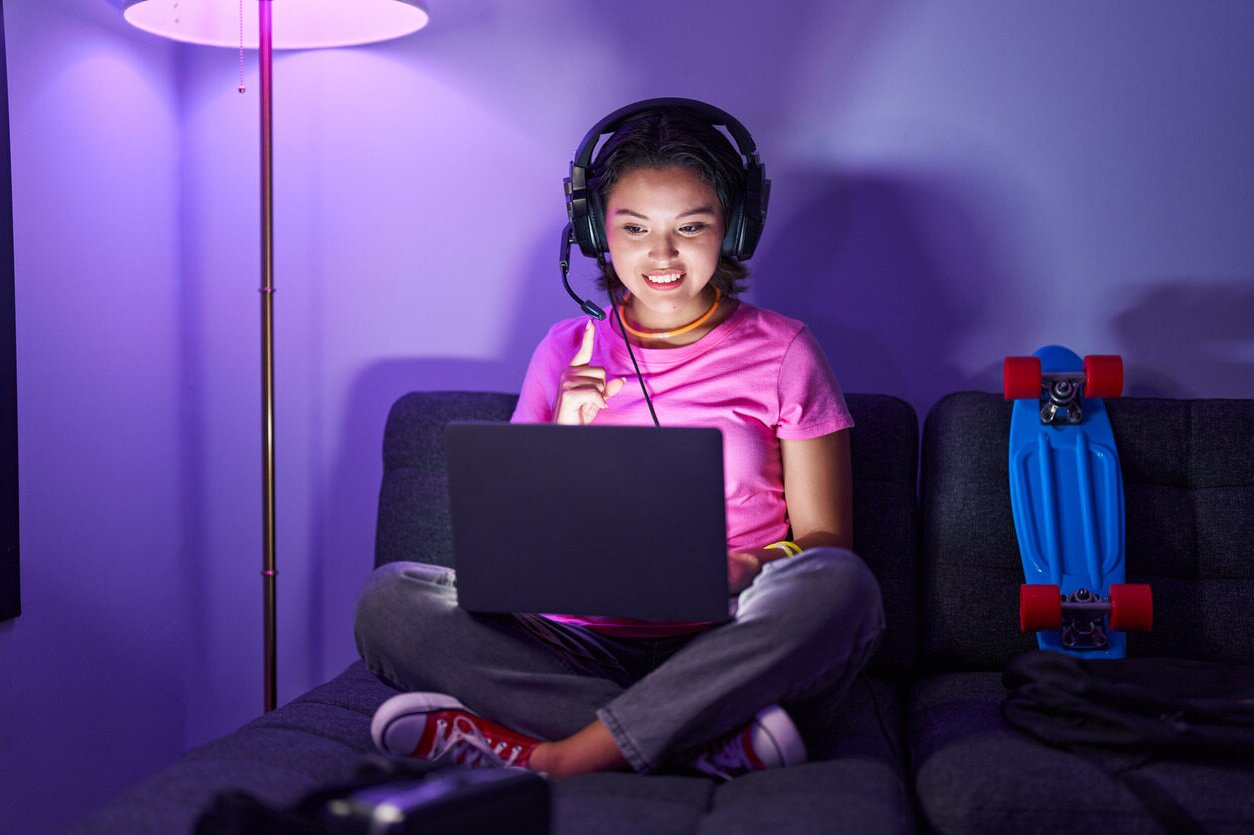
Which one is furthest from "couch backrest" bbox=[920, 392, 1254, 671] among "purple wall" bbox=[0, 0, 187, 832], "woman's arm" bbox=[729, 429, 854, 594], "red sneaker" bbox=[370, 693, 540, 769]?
"purple wall" bbox=[0, 0, 187, 832]

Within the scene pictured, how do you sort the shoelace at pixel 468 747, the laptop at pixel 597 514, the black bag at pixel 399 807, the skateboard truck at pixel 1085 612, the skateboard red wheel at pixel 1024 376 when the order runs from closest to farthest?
the black bag at pixel 399 807
the laptop at pixel 597 514
the shoelace at pixel 468 747
the skateboard truck at pixel 1085 612
the skateboard red wheel at pixel 1024 376

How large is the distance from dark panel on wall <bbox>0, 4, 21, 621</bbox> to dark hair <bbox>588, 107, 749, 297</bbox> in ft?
3.03

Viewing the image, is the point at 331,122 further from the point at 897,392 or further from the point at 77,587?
the point at 897,392

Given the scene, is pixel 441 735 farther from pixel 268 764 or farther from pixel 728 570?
pixel 728 570

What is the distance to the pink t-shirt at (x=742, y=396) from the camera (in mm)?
1726

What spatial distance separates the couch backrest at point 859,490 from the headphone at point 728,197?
34cm

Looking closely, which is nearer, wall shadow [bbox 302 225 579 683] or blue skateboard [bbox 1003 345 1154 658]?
blue skateboard [bbox 1003 345 1154 658]

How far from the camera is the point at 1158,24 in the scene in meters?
1.97

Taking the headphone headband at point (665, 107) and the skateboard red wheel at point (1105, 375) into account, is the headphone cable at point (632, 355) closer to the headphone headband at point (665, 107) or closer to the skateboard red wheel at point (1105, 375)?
the headphone headband at point (665, 107)

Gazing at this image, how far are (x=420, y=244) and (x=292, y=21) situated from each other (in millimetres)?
453

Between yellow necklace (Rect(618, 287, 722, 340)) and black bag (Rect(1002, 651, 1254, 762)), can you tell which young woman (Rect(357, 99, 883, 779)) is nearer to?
yellow necklace (Rect(618, 287, 722, 340))

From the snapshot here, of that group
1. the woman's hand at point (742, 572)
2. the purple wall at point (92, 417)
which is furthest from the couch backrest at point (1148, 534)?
the purple wall at point (92, 417)

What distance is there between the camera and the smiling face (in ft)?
5.77

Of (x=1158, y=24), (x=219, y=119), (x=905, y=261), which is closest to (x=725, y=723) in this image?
(x=905, y=261)
